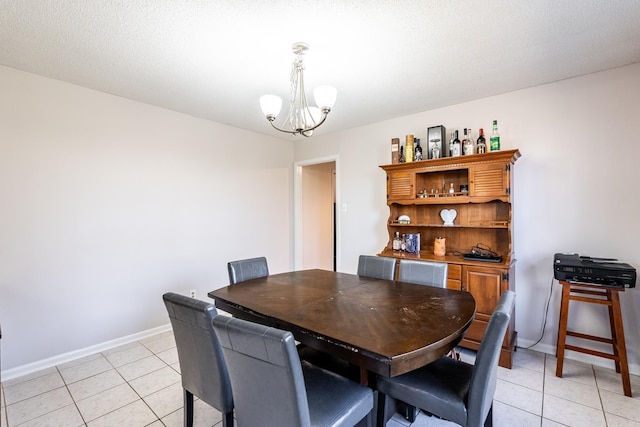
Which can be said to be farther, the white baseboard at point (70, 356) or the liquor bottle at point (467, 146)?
the liquor bottle at point (467, 146)

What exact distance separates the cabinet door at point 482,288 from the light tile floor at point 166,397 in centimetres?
32

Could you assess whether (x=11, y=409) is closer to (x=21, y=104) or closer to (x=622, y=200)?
(x=21, y=104)

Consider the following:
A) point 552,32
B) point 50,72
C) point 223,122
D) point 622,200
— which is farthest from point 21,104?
point 622,200

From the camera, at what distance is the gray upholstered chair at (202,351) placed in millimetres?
1448

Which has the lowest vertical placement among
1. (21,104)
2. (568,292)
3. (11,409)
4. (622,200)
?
(11,409)

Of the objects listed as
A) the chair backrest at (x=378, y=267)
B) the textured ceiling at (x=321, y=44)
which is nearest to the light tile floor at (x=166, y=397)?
the chair backrest at (x=378, y=267)

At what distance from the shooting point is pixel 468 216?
10.5 ft

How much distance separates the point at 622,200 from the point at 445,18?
2.16m

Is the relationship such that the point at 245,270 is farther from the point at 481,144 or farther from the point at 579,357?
the point at 579,357

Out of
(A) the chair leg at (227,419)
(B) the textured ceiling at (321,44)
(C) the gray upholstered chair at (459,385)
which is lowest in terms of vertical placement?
(A) the chair leg at (227,419)

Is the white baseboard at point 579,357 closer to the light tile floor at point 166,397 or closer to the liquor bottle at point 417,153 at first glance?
the light tile floor at point 166,397

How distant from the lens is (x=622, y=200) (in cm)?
251

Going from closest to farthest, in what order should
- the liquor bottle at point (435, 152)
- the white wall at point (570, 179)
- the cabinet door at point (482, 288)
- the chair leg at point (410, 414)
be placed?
the chair leg at point (410, 414) < the white wall at point (570, 179) < the cabinet door at point (482, 288) < the liquor bottle at point (435, 152)

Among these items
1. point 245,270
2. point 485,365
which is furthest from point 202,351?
point 485,365
